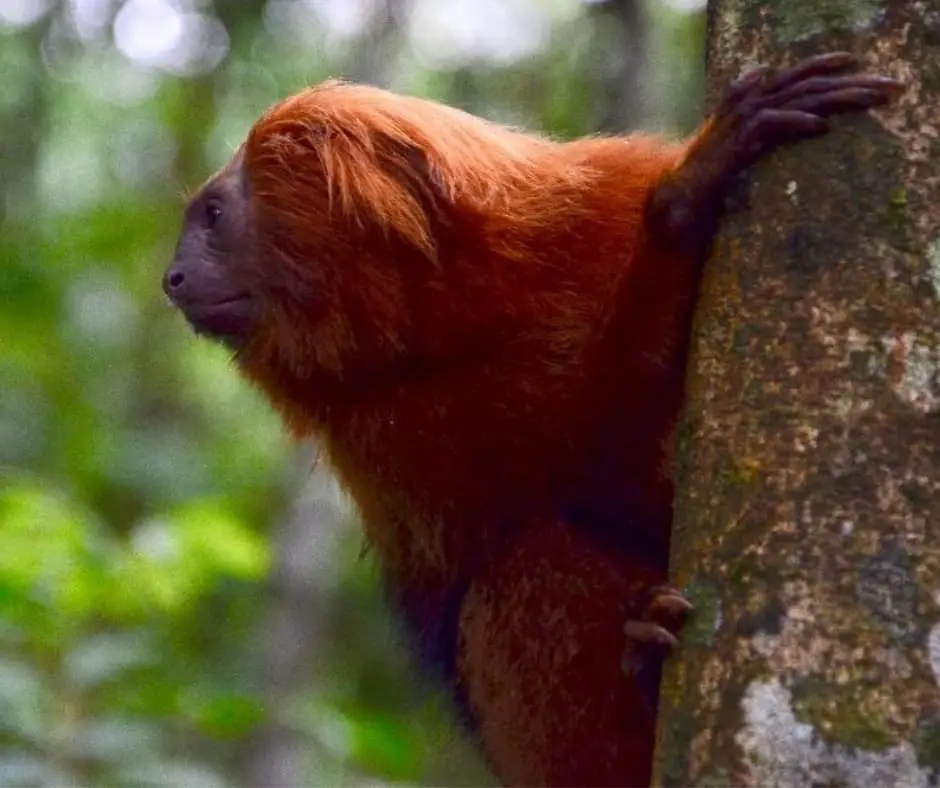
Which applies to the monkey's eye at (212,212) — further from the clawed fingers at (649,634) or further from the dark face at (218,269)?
the clawed fingers at (649,634)

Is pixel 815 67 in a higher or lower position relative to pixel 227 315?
higher

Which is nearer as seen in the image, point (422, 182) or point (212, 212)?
point (422, 182)

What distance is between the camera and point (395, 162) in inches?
127

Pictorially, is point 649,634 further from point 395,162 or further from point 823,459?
point 395,162

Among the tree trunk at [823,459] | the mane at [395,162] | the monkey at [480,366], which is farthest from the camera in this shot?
the mane at [395,162]

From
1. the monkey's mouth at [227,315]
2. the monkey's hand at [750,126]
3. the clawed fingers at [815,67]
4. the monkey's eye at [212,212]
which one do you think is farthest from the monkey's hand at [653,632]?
the monkey's eye at [212,212]

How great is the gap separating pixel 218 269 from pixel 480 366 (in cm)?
66

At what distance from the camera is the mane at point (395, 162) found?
315 centimetres

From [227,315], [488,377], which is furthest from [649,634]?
[227,315]

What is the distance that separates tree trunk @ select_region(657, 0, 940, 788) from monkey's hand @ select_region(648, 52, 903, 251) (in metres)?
0.03

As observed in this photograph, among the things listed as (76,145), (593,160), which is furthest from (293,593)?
(76,145)

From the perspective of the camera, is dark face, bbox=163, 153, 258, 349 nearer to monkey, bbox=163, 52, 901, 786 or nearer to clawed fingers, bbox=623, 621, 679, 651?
monkey, bbox=163, 52, 901, 786

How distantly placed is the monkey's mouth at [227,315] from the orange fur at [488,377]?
1.6 inches

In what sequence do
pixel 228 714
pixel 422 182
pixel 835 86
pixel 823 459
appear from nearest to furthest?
pixel 823 459, pixel 835 86, pixel 422 182, pixel 228 714
